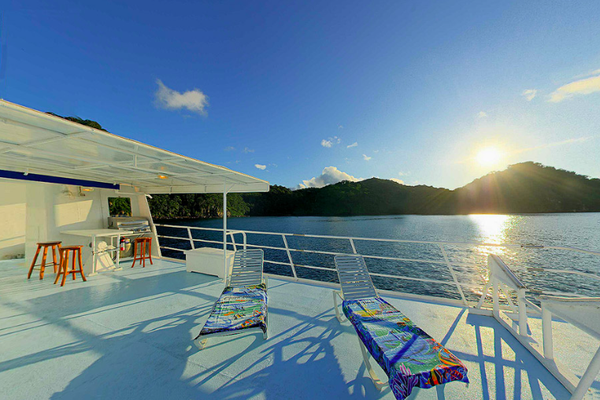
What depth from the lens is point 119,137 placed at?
2.27 m

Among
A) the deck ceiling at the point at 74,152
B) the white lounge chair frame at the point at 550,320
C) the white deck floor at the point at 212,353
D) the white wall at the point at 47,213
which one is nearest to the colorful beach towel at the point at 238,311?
the white deck floor at the point at 212,353

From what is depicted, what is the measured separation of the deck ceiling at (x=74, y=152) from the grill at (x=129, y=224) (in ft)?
3.62

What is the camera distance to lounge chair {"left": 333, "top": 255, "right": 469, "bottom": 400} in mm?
1318

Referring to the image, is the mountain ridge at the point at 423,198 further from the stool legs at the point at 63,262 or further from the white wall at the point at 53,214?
the stool legs at the point at 63,262

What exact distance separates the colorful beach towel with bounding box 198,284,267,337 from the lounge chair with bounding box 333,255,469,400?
2.95 ft

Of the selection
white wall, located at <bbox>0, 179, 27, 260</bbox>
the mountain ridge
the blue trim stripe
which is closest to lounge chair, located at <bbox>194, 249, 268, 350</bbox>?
the blue trim stripe

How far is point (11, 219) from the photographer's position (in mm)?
6000

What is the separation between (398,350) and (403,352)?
0.03 m

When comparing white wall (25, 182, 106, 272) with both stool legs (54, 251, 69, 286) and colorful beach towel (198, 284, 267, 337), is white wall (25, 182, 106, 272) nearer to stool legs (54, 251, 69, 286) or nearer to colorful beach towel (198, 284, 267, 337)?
stool legs (54, 251, 69, 286)

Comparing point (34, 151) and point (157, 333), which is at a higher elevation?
point (34, 151)

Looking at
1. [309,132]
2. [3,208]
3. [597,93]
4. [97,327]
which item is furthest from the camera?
[309,132]

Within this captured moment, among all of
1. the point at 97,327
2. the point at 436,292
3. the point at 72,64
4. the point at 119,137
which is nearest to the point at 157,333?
the point at 97,327

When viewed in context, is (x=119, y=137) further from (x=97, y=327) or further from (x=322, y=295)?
(x=322, y=295)

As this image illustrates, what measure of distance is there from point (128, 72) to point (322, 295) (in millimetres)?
29325
